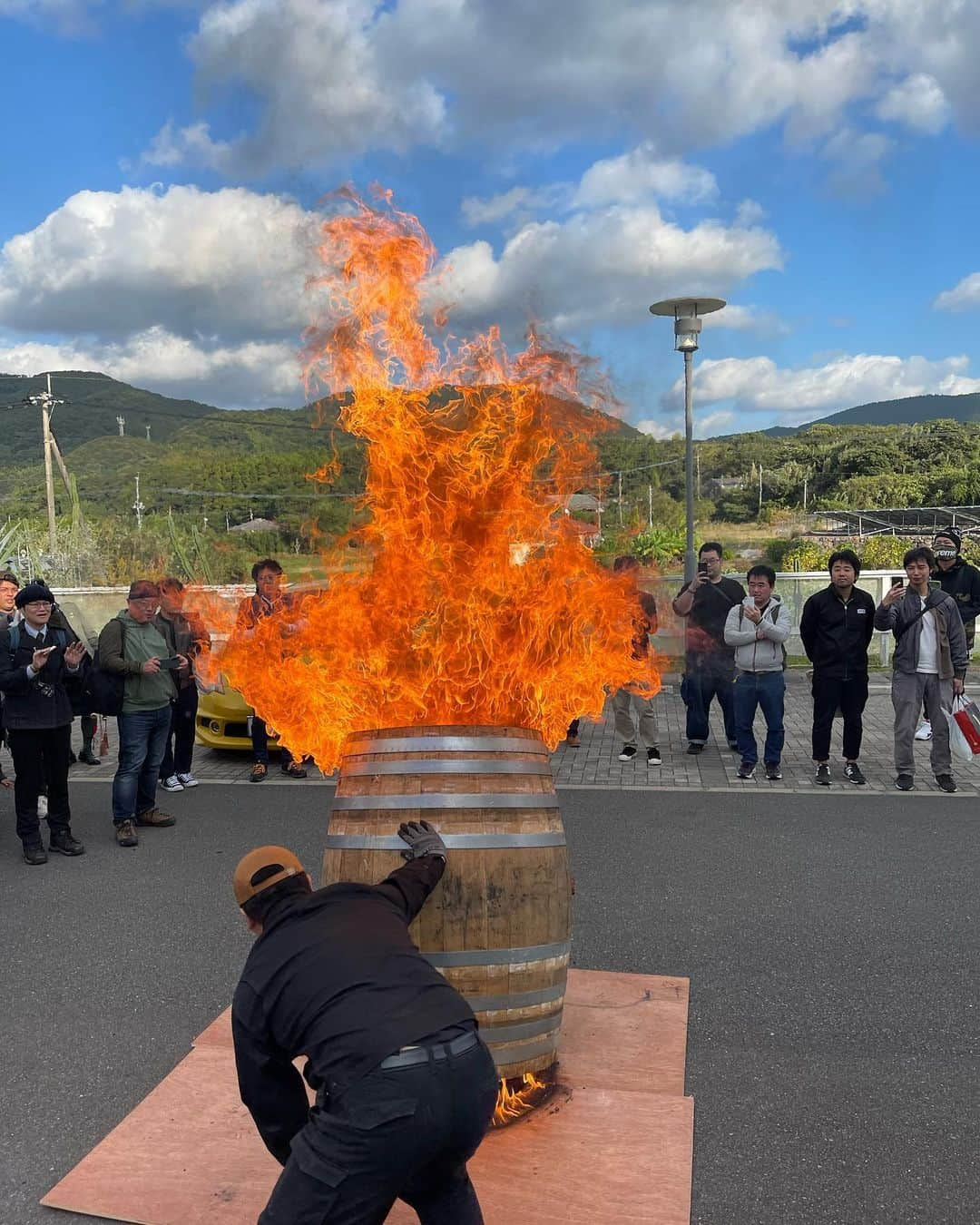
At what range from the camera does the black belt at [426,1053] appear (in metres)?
2.15

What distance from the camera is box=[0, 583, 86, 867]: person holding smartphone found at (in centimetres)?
645

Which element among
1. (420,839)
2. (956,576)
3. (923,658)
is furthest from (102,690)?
(956,576)

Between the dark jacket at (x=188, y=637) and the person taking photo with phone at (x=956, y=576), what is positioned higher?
the person taking photo with phone at (x=956, y=576)

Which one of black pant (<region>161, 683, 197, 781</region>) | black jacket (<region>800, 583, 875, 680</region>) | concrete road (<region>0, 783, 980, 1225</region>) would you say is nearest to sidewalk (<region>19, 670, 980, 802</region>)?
black pant (<region>161, 683, 197, 781</region>)

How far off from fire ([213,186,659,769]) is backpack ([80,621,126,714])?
294cm

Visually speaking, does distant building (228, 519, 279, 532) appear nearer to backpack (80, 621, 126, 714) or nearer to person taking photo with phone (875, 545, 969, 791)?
backpack (80, 621, 126, 714)

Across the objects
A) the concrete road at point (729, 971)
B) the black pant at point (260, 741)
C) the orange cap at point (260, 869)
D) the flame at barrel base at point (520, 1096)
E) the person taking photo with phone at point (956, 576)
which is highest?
the person taking photo with phone at point (956, 576)

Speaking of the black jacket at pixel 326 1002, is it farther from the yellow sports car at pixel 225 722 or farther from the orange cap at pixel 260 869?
the yellow sports car at pixel 225 722

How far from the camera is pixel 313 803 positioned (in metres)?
7.87

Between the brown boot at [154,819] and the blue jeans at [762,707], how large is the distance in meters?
4.99

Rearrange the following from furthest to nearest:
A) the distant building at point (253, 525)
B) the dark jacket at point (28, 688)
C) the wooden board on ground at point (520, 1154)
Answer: the distant building at point (253, 525)
the dark jacket at point (28, 688)
the wooden board on ground at point (520, 1154)

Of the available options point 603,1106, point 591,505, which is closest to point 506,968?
point 603,1106

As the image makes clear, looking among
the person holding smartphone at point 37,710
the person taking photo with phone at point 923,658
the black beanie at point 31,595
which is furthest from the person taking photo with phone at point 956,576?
the black beanie at point 31,595

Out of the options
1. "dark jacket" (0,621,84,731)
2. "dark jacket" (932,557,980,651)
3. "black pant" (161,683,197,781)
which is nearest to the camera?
"dark jacket" (0,621,84,731)
